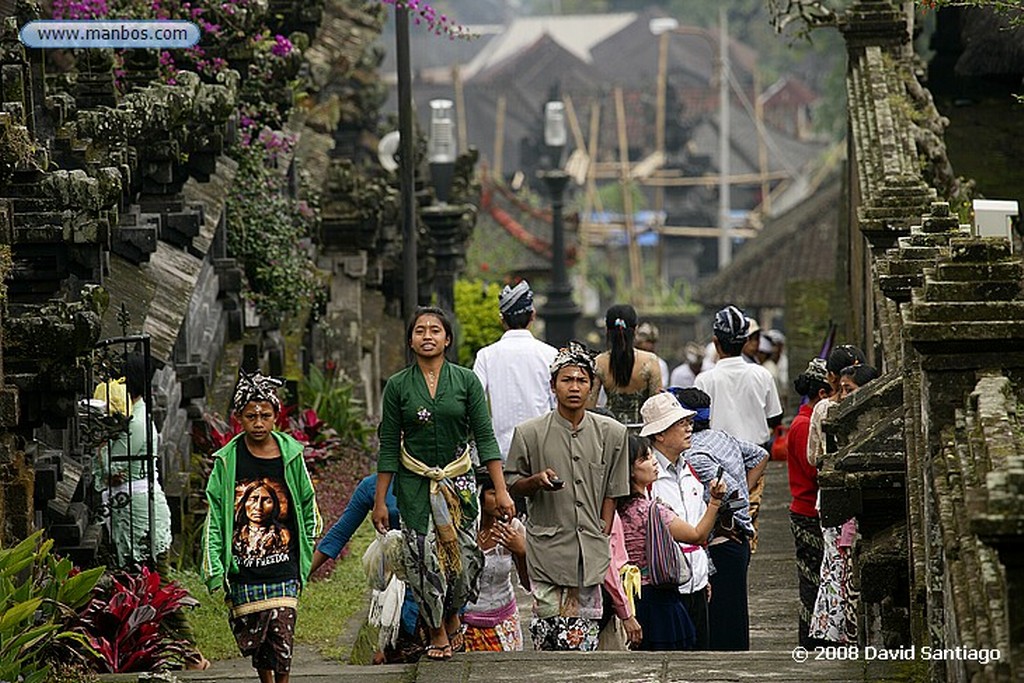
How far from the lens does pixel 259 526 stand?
10047mm

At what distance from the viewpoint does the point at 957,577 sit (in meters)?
7.24

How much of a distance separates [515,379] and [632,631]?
2.18 metres

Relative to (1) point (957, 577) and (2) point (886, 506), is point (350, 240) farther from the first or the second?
(1) point (957, 577)

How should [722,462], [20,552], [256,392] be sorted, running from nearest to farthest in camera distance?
[20,552] < [256,392] < [722,462]

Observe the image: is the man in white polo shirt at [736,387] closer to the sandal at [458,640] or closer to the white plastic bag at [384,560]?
the sandal at [458,640]

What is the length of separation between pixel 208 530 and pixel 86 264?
2775 mm

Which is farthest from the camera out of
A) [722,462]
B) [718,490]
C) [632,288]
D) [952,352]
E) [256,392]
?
[632,288]

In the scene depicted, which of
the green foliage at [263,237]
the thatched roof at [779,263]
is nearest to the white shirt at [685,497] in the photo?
the green foliage at [263,237]

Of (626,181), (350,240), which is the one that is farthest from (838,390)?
(626,181)

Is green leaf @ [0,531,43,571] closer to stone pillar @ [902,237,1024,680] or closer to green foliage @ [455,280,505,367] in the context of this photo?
stone pillar @ [902,237,1024,680]

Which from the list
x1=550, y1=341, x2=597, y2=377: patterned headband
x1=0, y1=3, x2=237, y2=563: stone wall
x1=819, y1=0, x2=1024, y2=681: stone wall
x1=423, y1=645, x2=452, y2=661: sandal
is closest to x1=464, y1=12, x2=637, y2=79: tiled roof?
x1=0, y1=3, x2=237, y2=563: stone wall

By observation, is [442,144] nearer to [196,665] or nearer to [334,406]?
[334,406]

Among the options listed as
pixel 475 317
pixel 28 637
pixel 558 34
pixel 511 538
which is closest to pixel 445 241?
pixel 475 317

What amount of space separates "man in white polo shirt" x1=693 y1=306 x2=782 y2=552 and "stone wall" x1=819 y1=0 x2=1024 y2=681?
79 centimetres
